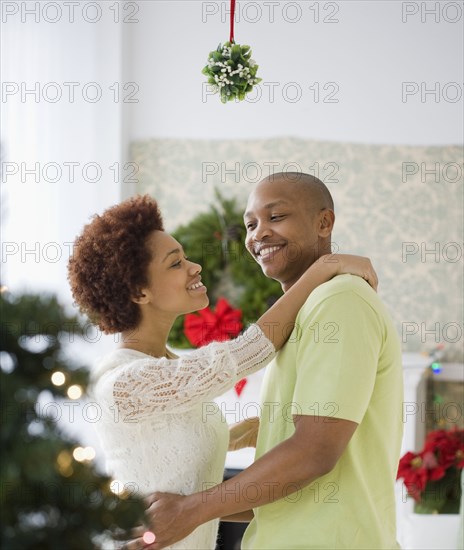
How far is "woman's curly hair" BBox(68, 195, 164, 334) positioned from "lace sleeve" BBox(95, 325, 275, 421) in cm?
23

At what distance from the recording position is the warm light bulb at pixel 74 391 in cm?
83

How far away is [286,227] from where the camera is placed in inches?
71.0

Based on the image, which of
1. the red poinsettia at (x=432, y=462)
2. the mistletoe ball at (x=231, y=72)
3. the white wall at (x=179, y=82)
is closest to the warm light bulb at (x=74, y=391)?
the mistletoe ball at (x=231, y=72)

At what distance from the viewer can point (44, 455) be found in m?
0.74

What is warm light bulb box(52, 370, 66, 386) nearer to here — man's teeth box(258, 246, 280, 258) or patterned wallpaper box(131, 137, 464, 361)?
man's teeth box(258, 246, 280, 258)

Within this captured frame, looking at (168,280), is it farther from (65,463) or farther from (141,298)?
(65,463)

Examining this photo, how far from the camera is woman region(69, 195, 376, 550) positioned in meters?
1.56

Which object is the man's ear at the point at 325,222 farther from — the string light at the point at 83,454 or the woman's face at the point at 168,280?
the string light at the point at 83,454

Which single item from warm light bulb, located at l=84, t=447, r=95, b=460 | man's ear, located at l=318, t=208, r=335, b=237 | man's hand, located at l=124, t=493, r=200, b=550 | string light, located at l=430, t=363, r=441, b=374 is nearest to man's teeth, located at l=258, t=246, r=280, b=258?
man's ear, located at l=318, t=208, r=335, b=237

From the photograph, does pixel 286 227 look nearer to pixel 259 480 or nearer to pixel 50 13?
pixel 259 480

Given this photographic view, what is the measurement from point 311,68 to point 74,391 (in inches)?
154

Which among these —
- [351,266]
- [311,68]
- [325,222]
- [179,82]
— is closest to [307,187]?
[325,222]

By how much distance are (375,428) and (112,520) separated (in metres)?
0.83

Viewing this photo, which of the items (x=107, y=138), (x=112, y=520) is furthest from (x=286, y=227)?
(x=107, y=138)
